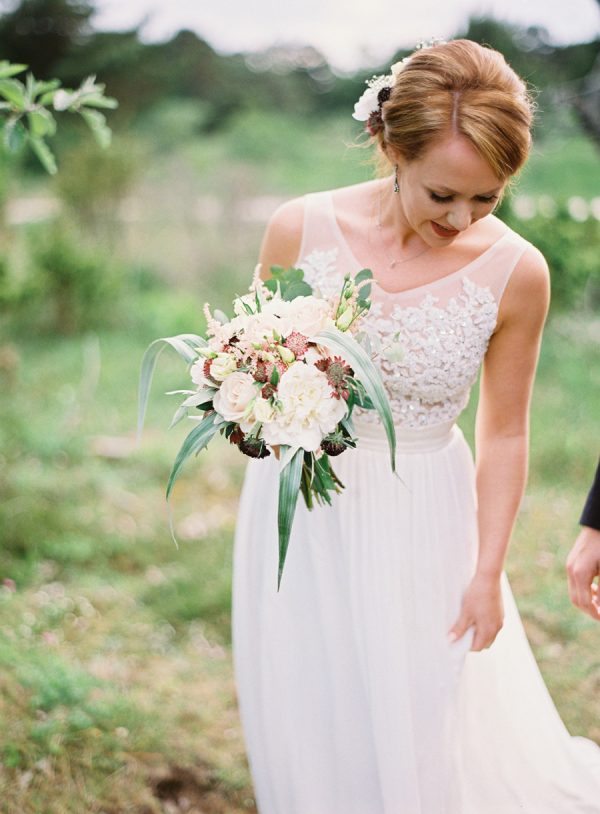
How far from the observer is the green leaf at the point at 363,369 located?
1.49 m

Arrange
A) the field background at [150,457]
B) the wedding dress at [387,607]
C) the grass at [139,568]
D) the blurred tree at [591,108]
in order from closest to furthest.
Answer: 1. the wedding dress at [387,607]
2. the grass at [139,568]
3. the field background at [150,457]
4. the blurred tree at [591,108]

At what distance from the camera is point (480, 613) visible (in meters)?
2.10

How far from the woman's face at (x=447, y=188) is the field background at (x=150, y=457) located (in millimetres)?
1014

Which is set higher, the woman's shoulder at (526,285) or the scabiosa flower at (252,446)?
the woman's shoulder at (526,285)

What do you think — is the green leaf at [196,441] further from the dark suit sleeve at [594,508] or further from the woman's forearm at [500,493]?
the dark suit sleeve at [594,508]

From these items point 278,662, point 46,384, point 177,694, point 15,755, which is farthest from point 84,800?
point 46,384

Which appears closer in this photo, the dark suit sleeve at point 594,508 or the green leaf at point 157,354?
the green leaf at point 157,354

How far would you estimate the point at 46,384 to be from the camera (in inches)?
237

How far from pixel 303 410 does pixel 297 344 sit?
0.45ft

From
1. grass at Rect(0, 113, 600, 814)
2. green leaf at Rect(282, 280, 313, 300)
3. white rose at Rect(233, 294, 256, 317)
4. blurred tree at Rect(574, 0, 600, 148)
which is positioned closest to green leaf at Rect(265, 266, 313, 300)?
green leaf at Rect(282, 280, 313, 300)

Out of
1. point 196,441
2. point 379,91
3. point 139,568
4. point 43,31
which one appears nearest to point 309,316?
point 196,441

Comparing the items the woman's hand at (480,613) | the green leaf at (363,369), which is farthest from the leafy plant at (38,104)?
the woman's hand at (480,613)

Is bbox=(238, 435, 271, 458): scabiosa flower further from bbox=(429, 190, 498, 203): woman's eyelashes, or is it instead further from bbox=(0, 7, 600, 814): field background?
bbox=(0, 7, 600, 814): field background

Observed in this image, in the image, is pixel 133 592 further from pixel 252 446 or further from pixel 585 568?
pixel 252 446
